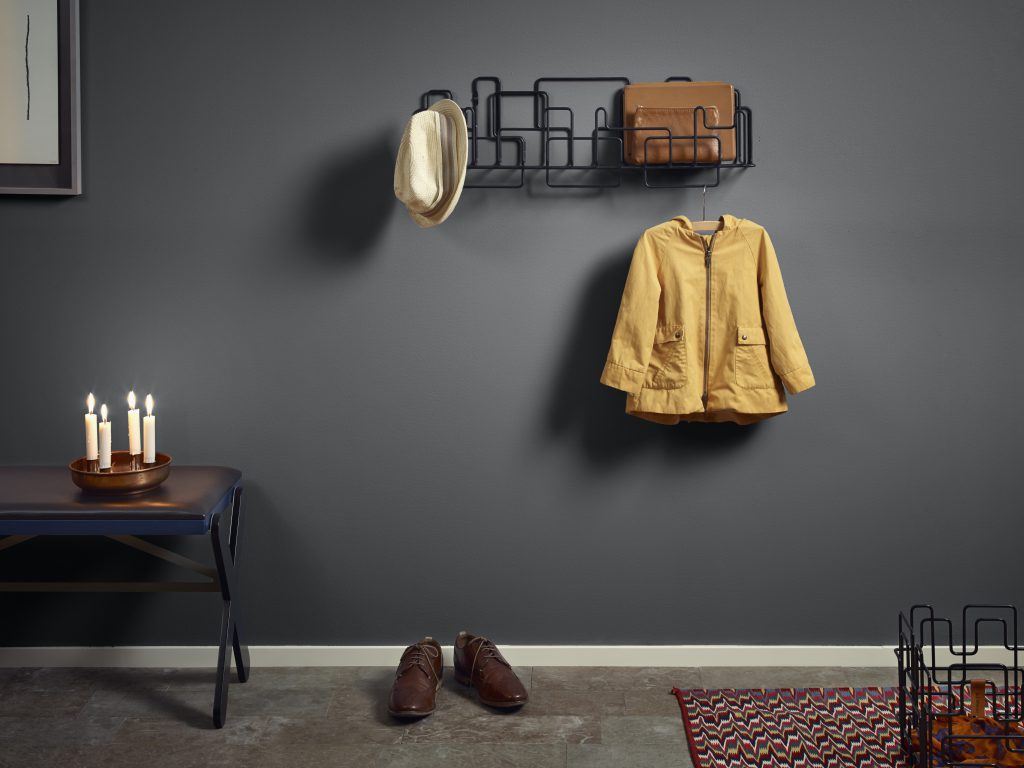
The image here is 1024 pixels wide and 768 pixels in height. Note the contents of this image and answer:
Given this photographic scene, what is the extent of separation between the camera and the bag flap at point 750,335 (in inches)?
96.6

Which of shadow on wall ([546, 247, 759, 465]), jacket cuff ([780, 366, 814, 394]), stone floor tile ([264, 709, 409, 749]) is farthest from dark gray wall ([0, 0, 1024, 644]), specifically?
stone floor tile ([264, 709, 409, 749])

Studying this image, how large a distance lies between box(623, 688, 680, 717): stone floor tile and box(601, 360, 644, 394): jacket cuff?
0.82 metres

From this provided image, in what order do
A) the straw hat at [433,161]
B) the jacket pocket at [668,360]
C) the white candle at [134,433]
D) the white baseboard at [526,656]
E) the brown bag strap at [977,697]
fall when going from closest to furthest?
the brown bag strap at [977,697] < the white candle at [134,433] < the straw hat at [433,161] < the jacket pocket at [668,360] < the white baseboard at [526,656]

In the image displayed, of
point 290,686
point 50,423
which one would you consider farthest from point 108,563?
point 290,686

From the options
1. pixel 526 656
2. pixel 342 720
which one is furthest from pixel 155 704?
pixel 526 656

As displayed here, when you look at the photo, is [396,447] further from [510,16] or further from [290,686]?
[510,16]

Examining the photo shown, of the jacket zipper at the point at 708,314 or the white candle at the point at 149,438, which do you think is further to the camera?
the jacket zipper at the point at 708,314

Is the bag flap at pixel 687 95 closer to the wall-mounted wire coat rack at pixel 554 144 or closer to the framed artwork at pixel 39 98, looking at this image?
the wall-mounted wire coat rack at pixel 554 144

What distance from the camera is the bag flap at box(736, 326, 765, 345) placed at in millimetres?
2453

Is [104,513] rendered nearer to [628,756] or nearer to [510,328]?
[510,328]

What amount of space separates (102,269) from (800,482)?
2.08m

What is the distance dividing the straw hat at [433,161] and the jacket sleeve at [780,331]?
84 cm

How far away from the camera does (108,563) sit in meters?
2.69

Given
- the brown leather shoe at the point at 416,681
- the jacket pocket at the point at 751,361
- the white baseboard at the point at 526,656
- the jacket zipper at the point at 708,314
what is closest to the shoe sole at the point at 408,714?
the brown leather shoe at the point at 416,681
